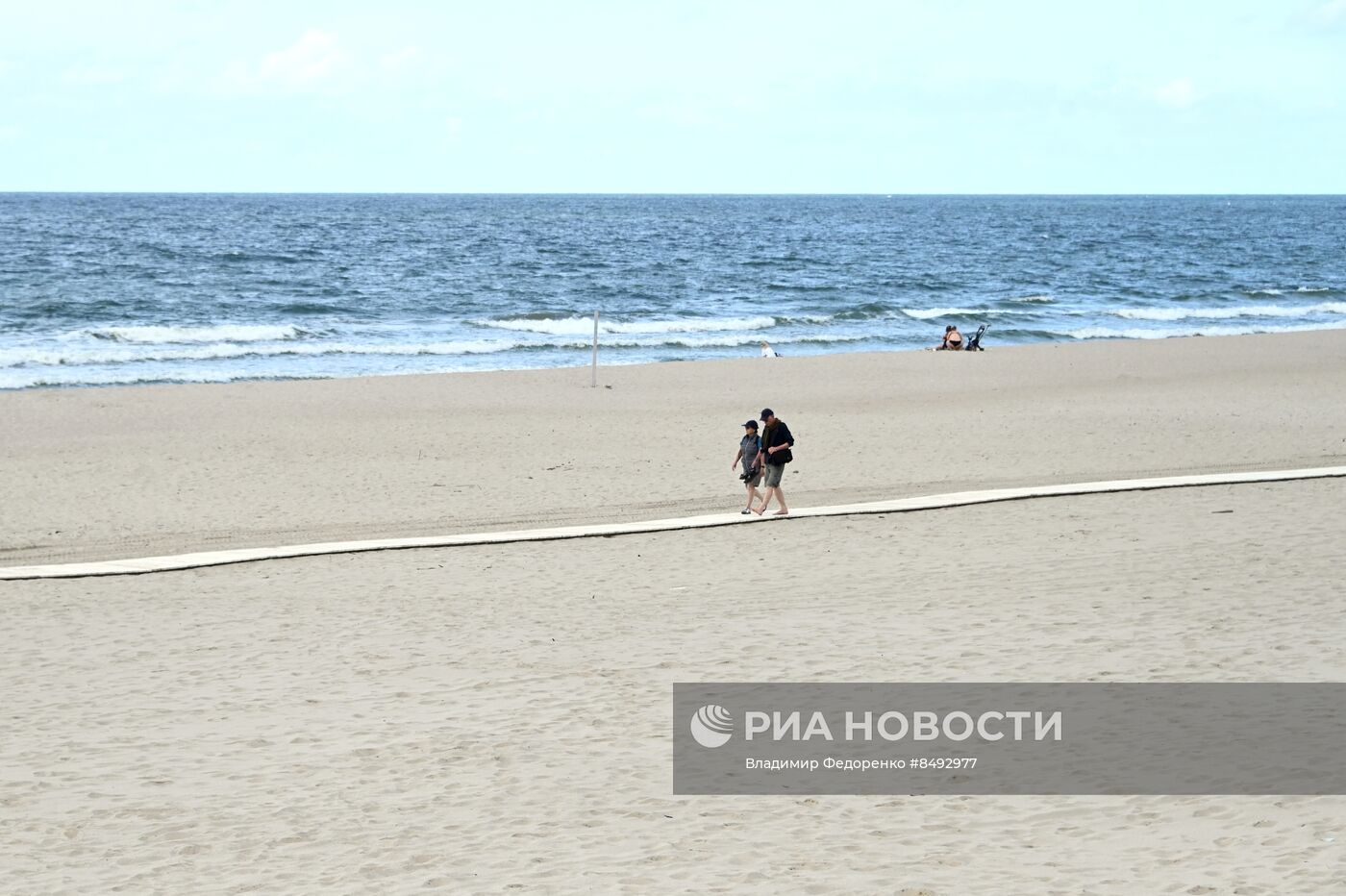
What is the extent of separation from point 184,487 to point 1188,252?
73.6m

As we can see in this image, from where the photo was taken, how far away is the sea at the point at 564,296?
1371 inches

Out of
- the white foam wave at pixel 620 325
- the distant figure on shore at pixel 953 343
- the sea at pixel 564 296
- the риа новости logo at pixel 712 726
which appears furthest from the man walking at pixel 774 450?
the white foam wave at pixel 620 325

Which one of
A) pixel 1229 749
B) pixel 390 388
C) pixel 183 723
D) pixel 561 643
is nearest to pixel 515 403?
pixel 390 388

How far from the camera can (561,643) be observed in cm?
1066

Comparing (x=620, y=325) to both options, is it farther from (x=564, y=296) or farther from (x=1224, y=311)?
(x=1224, y=311)

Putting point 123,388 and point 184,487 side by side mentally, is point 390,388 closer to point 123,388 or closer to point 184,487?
point 123,388

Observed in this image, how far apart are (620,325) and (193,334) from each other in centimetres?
1187

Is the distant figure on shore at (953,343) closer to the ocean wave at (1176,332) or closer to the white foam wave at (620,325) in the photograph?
the ocean wave at (1176,332)

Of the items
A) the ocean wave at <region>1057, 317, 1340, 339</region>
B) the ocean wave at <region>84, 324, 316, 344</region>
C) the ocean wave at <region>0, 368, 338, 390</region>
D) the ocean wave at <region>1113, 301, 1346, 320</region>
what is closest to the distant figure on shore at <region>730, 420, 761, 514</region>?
the ocean wave at <region>0, 368, 338, 390</region>

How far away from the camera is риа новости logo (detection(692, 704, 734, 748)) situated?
8.41 metres

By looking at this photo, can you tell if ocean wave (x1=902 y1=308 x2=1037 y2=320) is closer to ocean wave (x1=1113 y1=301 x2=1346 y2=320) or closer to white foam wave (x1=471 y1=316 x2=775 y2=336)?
ocean wave (x1=1113 y1=301 x2=1346 y2=320)

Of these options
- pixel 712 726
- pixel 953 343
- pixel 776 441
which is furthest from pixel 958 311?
pixel 712 726

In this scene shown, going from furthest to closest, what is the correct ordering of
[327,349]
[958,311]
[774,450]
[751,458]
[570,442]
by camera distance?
[958,311], [327,349], [570,442], [751,458], [774,450]

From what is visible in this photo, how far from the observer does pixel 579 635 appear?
429 inches
